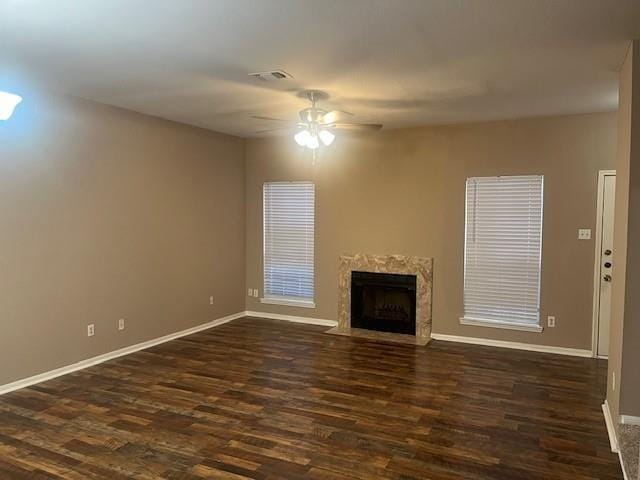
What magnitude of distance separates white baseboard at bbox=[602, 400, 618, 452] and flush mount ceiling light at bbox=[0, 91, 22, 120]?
5.00 m

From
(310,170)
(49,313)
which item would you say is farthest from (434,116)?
(49,313)

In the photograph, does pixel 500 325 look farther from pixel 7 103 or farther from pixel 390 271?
pixel 7 103

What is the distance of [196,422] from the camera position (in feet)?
11.6

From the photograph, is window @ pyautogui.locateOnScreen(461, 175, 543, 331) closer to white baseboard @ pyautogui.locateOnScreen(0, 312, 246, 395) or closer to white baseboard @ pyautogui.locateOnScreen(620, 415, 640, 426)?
white baseboard @ pyautogui.locateOnScreen(620, 415, 640, 426)

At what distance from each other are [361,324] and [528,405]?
275 centimetres

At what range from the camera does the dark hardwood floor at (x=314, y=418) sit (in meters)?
2.94

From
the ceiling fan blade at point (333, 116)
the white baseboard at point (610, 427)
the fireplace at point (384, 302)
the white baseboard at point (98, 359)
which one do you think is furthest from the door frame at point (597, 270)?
the white baseboard at point (98, 359)

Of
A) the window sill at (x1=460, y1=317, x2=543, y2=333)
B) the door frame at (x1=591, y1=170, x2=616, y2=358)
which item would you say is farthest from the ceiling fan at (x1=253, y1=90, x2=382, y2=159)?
the window sill at (x1=460, y1=317, x2=543, y2=333)

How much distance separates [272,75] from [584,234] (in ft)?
12.5

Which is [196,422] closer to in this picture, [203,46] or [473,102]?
[203,46]

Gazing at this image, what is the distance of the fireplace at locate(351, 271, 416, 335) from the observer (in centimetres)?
611

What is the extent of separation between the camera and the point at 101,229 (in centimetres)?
487

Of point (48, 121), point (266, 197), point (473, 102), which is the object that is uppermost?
point (473, 102)

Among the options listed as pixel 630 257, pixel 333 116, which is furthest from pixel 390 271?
pixel 630 257
